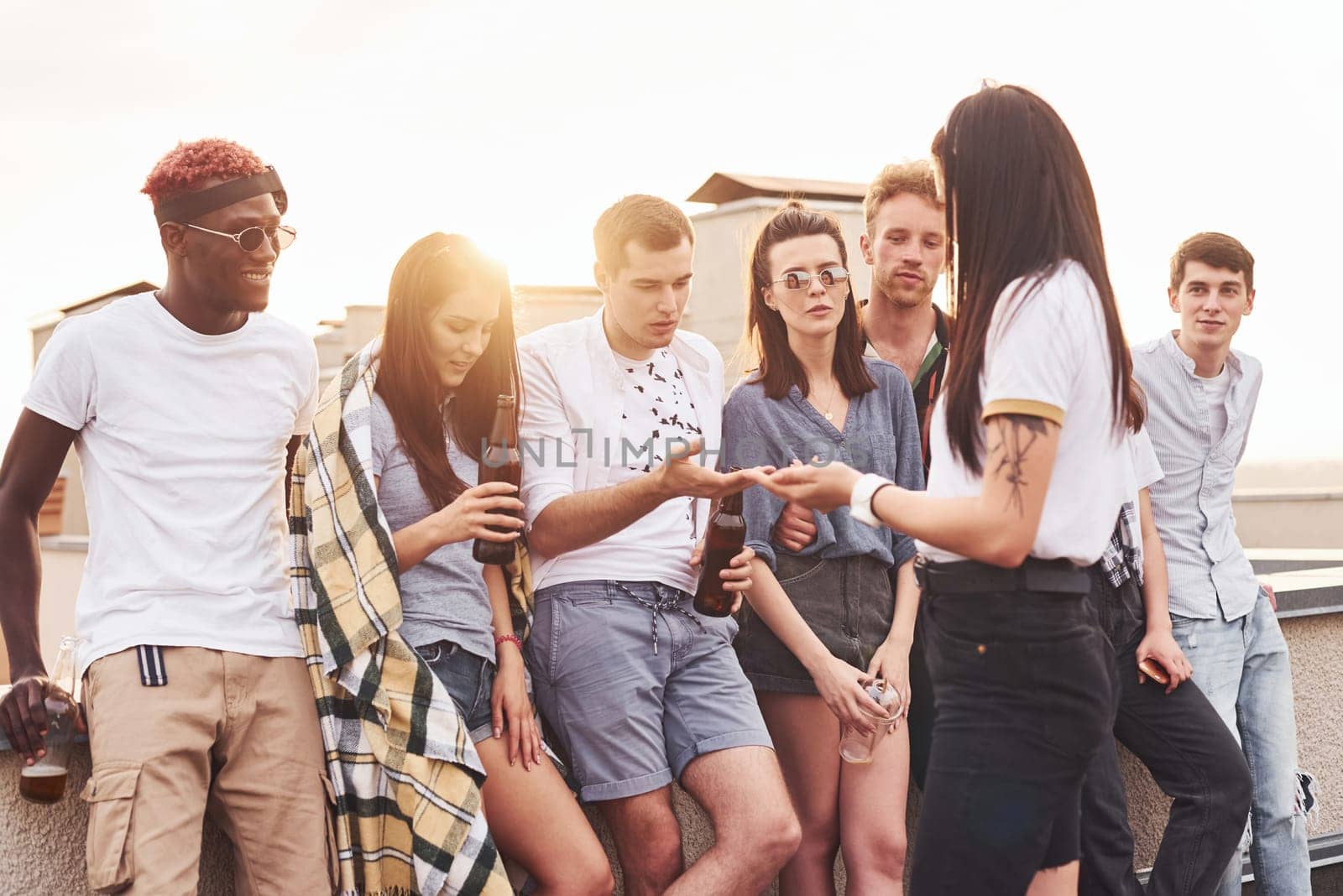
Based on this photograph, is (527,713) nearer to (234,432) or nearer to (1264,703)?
(234,432)

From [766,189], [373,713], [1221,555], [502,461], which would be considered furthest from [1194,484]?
[766,189]

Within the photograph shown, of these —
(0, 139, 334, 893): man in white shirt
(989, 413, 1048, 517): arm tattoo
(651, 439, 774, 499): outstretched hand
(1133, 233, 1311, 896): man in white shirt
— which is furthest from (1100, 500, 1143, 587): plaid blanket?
(0, 139, 334, 893): man in white shirt

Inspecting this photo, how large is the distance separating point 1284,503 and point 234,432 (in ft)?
39.0

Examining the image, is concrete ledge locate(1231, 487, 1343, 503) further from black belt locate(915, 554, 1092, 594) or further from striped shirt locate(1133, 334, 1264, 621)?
black belt locate(915, 554, 1092, 594)

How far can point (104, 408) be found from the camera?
113 inches

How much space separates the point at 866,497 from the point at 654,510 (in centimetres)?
92

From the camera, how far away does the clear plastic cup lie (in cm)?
339

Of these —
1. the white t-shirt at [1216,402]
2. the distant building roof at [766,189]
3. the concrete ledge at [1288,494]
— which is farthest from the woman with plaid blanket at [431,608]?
the distant building roof at [766,189]

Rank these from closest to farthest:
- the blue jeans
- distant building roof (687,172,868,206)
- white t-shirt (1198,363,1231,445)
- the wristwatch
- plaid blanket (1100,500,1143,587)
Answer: the wristwatch
plaid blanket (1100,500,1143,587)
the blue jeans
white t-shirt (1198,363,1231,445)
distant building roof (687,172,868,206)

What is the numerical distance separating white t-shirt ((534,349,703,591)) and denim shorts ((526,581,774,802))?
0.04 metres

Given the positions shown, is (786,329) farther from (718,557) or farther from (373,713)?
(373,713)

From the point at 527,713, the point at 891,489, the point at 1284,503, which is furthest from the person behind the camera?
the point at 1284,503

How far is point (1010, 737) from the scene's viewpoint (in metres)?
2.35

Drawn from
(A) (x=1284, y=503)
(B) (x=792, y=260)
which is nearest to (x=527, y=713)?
(B) (x=792, y=260)
